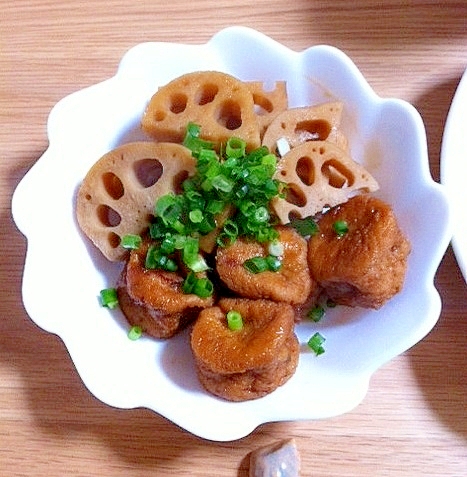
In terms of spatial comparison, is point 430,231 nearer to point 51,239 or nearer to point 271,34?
point 271,34

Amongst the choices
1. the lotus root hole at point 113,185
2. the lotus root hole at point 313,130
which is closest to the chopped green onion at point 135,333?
the lotus root hole at point 113,185

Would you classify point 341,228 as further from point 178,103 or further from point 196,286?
point 178,103

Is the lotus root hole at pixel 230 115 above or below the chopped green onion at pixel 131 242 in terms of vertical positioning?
above

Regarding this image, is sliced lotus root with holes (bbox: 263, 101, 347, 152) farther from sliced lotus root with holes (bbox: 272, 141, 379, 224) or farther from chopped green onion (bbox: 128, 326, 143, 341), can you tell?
chopped green onion (bbox: 128, 326, 143, 341)

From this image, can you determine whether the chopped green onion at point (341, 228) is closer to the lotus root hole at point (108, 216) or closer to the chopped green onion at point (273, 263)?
the chopped green onion at point (273, 263)

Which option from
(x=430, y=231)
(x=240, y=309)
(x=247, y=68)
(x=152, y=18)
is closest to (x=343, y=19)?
(x=247, y=68)

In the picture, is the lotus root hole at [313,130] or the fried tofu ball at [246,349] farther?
the lotus root hole at [313,130]
